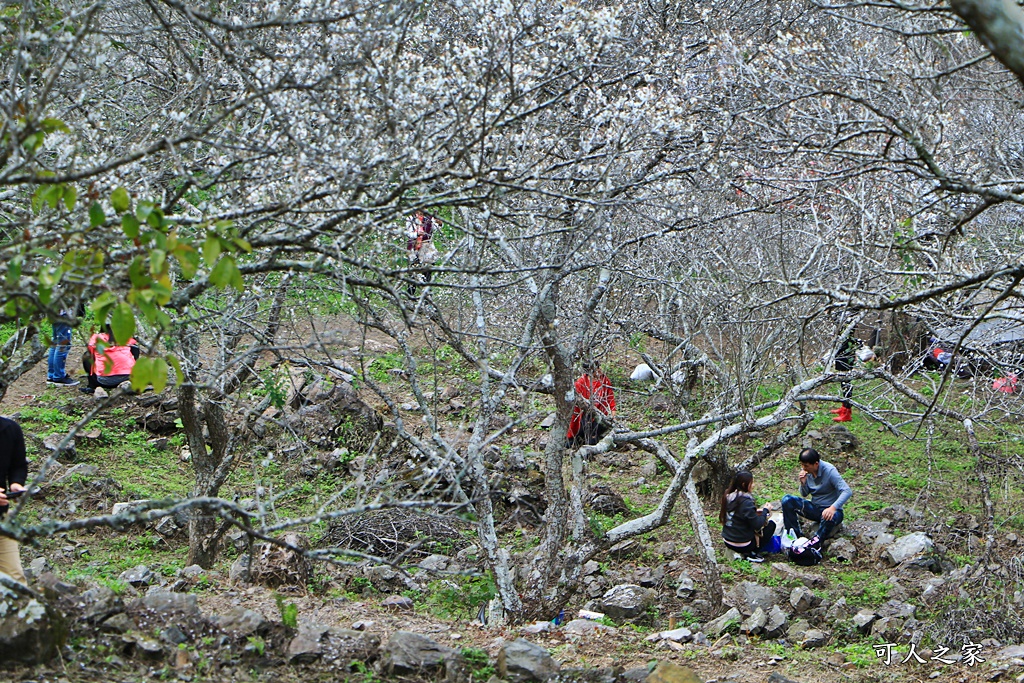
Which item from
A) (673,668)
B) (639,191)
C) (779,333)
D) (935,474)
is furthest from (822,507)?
(673,668)

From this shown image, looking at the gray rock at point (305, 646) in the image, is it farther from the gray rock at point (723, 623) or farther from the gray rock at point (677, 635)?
the gray rock at point (723, 623)

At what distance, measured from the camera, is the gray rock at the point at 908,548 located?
917 centimetres

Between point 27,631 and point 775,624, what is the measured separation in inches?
199

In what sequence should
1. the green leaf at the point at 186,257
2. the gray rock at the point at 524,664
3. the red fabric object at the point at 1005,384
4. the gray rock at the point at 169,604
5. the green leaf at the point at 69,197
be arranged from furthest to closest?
the red fabric object at the point at 1005,384 < the gray rock at the point at 169,604 < the gray rock at the point at 524,664 < the green leaf at the point at 69,197 < the green leaf at the point at 186,257

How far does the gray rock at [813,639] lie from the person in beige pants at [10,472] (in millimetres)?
5133

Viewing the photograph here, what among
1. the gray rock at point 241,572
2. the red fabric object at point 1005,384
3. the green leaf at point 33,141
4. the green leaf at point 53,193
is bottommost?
the gray rock at point 241,572

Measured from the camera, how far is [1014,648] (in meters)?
6.32

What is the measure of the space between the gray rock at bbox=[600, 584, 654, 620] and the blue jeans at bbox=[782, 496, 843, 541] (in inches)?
90.2

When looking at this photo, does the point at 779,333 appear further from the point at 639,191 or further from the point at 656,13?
the point at 656,13

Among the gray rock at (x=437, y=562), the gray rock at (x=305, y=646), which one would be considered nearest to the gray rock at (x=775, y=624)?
the gray rock at (x=437, y=562)

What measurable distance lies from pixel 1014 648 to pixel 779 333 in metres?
2.64

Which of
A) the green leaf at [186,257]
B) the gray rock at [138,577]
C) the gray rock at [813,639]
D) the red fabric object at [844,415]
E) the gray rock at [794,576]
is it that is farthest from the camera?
the red fabric object at [844,415]

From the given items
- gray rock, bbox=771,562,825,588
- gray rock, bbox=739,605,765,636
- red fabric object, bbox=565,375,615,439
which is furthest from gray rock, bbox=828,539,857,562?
red fabric object, bbox=565,375,615,439

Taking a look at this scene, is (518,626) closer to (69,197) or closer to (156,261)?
(69,197)
